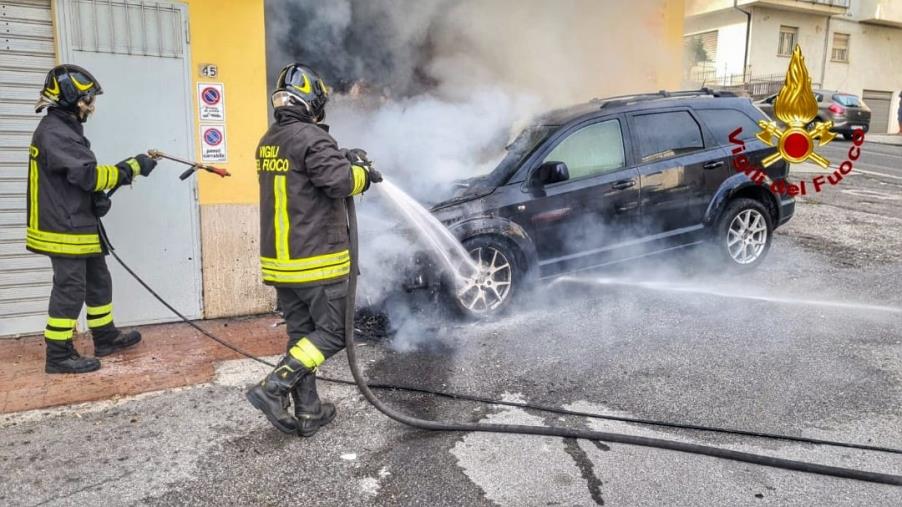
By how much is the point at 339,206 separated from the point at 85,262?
2.17 meters

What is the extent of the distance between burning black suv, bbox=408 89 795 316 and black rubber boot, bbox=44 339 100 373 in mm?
2387

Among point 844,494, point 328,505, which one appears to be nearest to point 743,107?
point 844,494

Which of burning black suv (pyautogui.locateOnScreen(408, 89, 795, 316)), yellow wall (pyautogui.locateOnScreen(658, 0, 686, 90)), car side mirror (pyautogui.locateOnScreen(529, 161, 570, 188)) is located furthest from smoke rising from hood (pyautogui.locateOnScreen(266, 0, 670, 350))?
car side mirror (pyautogui.locateOnScreen(529, 161, 570, 188))

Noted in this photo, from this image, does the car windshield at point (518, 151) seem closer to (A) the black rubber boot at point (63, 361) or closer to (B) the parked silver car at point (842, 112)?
(A) the black rubber boot at point (63, 361)

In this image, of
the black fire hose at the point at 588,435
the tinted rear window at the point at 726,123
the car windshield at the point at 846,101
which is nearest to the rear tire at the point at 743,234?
the tinted rear window at the point at 726,123

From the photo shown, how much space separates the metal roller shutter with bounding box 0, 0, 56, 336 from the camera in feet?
16.8

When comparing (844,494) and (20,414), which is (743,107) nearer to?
(844,494)

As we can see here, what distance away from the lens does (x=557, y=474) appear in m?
3.25

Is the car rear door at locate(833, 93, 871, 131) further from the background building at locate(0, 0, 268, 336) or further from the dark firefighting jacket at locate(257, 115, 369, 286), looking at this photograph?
the dark firefighting jacket at locate(257, 115, 369, 286)

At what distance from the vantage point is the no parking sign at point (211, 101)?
5.63m

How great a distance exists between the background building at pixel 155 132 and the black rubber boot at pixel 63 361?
3.10 ft

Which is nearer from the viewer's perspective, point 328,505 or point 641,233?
point 328,505

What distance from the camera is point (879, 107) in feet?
106

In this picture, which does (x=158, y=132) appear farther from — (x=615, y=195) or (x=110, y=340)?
(x=615, y=195)
